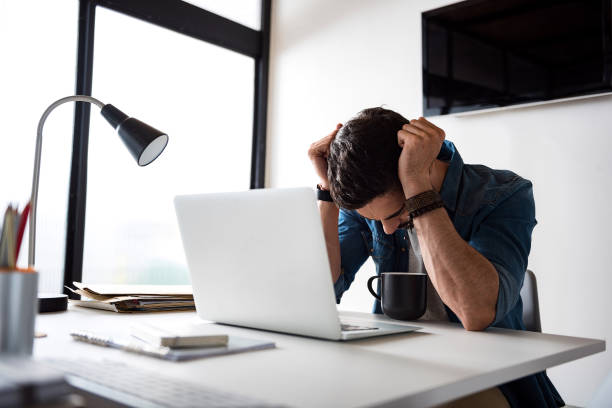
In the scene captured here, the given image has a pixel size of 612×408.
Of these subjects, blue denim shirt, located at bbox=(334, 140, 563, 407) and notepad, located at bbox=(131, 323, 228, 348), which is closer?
notepad, located at bbox=(131, 323, 228, 348)

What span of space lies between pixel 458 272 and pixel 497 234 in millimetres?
148

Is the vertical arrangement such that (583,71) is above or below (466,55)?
below

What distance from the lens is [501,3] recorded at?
2268mm

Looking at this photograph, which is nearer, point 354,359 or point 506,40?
point 354,359

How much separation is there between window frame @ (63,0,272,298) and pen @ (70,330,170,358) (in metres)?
1.48

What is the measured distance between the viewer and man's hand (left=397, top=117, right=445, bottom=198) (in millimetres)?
1110

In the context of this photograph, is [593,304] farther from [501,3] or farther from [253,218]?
[253,218]

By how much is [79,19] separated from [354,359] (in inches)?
89.5

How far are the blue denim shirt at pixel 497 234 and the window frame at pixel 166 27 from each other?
4.67 feet

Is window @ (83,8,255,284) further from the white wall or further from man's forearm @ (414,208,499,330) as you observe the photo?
man's forearm @ (414,208,499,330)

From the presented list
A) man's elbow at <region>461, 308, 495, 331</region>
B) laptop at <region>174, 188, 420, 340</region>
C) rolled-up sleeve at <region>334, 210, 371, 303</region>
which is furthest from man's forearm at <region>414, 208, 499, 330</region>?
rolled-up sleeve at <region>334, 210, 371, 303</region>

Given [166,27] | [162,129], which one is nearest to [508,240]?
[162,129]

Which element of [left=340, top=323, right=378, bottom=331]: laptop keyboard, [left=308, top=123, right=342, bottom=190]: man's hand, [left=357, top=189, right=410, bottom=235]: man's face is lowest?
[left=340, top=323, right=378, bottom=331]: laptop keyboard

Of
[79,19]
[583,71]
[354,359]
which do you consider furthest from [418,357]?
[79,19]
